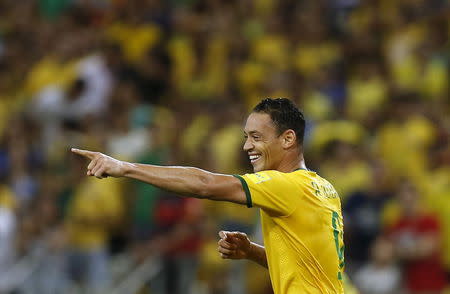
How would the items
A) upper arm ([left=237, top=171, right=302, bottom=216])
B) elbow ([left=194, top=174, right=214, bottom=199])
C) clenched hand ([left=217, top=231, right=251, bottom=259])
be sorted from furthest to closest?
clenched hand ([left=217, top=231, right=251, bottom=259]), upper arm ([left=237, top=171, right=302, bottom=216]), elbow ([left=194, top=174, right=214, bottom=199])

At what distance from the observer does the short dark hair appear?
19.0 feet

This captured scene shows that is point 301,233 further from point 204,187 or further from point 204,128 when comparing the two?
point 204,128

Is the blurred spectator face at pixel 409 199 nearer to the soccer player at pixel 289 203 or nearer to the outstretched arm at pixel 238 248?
the outstretched arm at pixel 238 248

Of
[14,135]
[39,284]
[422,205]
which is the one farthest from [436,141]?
[14,135]

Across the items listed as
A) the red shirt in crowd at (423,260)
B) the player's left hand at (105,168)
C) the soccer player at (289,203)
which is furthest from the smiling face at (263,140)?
the red shirt in crowd at (423,260)

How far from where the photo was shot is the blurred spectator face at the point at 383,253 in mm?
9609

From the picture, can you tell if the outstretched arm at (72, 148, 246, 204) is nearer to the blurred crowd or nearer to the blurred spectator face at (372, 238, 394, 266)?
the blurred crowd

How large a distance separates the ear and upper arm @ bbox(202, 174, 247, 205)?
0.50 meters

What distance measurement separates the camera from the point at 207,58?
44.9 ft

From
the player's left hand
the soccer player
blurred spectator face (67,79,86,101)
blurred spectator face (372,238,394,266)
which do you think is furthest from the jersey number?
blurred spectator face (67,79,86,101)

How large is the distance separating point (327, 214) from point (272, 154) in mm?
490

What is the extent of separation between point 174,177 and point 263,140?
73cm

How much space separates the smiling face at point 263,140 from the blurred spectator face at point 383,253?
411 centimetres

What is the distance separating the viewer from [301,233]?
223 inches
